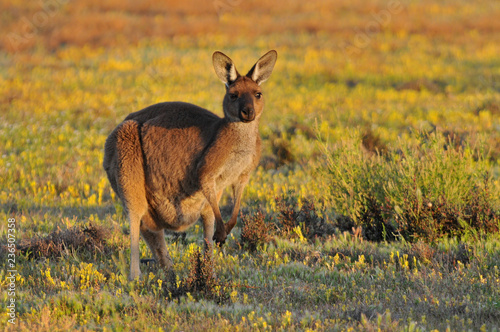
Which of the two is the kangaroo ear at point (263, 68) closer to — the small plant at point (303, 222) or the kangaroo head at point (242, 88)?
the kangaroo head at point (242, 88)

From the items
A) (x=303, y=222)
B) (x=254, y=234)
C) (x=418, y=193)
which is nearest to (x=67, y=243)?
(x=254, y=234)

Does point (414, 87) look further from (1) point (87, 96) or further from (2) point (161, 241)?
(2) point (161, 241)

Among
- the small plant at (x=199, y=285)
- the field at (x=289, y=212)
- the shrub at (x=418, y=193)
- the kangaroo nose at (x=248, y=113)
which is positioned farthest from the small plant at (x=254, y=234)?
the kangaroo nose at (x=248, y=113)

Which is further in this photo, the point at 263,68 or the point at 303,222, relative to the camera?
the point at 303,222

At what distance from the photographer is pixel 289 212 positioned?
279 inches

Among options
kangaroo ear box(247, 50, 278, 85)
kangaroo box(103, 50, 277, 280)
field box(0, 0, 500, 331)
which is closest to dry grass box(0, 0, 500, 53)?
field box(0, 0, 500, 331)

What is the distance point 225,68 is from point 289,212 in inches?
90.4

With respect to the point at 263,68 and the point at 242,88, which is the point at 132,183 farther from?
the point at 263,68

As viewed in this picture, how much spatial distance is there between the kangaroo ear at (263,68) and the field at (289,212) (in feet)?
4.62

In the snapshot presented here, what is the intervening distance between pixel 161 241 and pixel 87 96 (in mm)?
10584

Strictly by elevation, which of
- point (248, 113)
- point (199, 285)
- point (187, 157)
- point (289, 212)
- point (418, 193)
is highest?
point (248, 113)

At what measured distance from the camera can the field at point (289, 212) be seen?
4.77 metres

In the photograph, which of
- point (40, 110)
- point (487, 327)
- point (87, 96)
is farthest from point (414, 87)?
point (487, 327)

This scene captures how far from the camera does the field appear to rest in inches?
188
